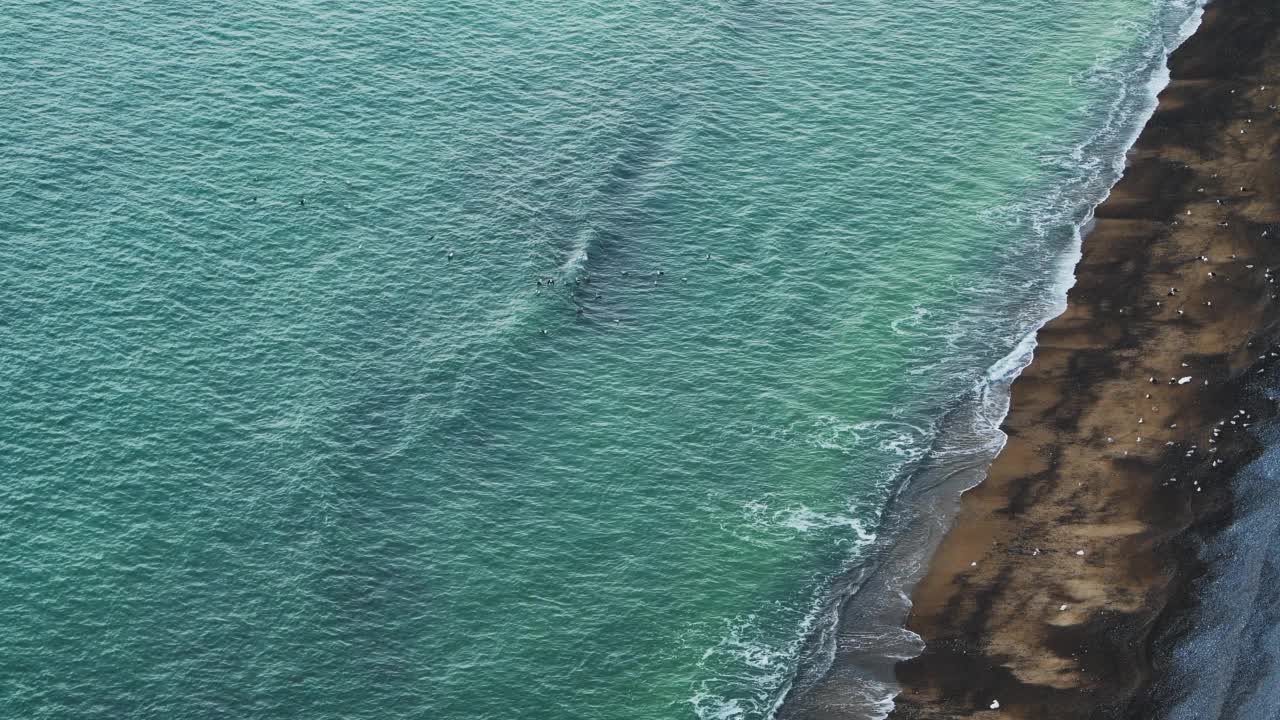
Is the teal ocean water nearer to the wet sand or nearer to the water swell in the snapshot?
the water swell

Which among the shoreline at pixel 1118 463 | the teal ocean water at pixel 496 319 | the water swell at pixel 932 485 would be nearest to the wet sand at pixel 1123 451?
the shoreline at pixel 1118 463

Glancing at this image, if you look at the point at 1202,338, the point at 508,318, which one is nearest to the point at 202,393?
the point at 508,318

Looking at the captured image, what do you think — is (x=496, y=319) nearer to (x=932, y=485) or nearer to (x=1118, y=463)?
(x=932, y=485)

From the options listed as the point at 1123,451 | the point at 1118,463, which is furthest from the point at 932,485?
the point at 1123,451

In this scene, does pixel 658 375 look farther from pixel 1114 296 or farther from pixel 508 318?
pixel 1114 296

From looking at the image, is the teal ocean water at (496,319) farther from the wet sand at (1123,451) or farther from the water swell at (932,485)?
the wet sand at (1123,451)

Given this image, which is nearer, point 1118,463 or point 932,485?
point 1118,463
